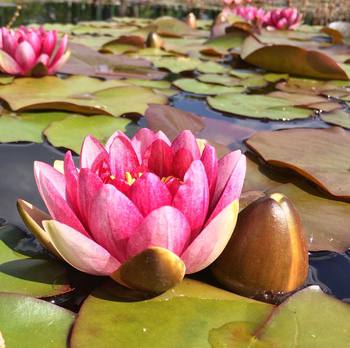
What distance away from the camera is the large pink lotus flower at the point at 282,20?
446 centimetres

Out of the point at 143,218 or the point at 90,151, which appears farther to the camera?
the point at 90,151

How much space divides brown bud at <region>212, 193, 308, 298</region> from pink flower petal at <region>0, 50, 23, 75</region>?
1641 mm

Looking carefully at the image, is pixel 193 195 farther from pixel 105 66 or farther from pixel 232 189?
pixel 105 66

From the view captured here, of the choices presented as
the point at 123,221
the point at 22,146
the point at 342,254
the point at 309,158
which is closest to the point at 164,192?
the point at 123,221

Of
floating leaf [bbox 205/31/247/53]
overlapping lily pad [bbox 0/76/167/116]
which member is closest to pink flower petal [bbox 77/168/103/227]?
overlapping lily pad [bbox 0/76/167/116]

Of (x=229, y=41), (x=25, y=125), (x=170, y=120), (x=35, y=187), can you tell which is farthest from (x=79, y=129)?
(x=229, y=41)

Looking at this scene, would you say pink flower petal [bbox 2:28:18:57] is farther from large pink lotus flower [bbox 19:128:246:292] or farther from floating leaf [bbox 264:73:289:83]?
large pink lotus flower [bbox 19:128:246:292]

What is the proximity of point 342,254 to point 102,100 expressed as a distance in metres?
1.24

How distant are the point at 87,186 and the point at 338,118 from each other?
1.33 m

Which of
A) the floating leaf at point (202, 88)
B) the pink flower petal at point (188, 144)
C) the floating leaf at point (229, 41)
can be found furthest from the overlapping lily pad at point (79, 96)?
the floating leaf at point (229, 41)

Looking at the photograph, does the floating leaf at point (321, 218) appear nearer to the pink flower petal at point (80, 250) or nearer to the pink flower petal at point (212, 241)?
the pink flower petal at point (212, 241)

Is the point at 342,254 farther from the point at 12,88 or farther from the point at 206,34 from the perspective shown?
the point at 206,34

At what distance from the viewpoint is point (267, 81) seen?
2.46 meters

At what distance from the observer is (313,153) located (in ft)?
4.42
